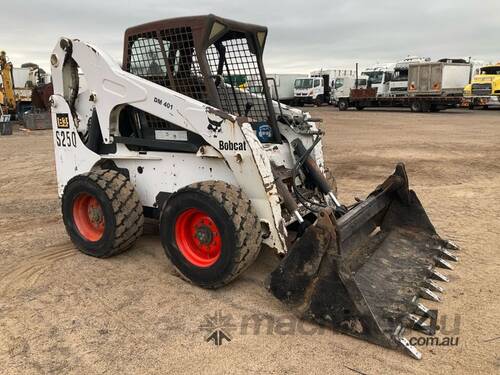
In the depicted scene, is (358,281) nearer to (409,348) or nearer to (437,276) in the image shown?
(409,348)

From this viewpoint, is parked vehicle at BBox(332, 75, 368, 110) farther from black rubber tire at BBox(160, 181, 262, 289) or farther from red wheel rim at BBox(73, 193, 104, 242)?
black rubber tire at BBox(160, 181, 262, 289)

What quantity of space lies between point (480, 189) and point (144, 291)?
5622 mm

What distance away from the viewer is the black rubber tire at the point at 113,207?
4277mm

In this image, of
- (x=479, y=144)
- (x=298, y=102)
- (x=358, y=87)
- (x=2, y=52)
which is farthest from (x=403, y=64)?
(x=2, y=52)

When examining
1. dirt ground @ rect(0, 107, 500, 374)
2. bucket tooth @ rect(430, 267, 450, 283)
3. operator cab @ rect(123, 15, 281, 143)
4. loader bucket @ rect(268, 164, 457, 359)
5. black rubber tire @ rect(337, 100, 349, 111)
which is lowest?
dirt ground @ rect(0, 107, 500, 374)

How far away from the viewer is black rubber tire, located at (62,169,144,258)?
4277mm

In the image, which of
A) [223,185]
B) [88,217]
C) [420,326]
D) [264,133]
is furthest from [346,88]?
[420,326]

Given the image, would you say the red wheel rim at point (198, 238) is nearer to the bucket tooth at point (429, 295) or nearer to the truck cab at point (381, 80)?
the bucket tooth at point (429, 295)

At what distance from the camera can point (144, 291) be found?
387cm

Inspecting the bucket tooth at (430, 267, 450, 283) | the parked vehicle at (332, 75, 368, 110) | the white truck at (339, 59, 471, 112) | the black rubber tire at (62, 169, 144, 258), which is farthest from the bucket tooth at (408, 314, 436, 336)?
the parked vehicle at (332, 75, 368, 110)

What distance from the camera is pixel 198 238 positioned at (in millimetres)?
3846

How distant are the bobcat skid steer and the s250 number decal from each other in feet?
0.06

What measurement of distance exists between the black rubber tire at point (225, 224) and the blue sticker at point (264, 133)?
1182mm

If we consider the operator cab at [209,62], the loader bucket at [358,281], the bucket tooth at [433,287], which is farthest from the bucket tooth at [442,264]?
the operator cab at [209,62]
